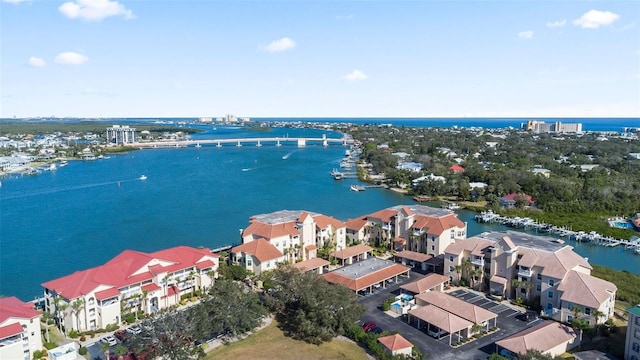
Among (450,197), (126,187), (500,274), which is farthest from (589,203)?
(126,187)

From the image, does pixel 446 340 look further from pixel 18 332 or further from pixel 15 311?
pixel 15 311

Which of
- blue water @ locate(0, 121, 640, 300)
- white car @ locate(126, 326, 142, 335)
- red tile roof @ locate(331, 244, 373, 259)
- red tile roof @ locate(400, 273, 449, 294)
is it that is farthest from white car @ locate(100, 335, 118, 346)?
red tile roof @ locate(400, 273, 449, 294)

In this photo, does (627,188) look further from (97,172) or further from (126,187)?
(97,172)

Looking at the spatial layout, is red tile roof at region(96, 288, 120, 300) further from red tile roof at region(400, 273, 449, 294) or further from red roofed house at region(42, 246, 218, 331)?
red tile roof at region(400, 273, 449, 294)

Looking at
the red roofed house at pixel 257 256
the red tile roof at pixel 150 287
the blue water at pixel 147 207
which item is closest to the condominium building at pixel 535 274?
the red roofed house at pixel 257 256

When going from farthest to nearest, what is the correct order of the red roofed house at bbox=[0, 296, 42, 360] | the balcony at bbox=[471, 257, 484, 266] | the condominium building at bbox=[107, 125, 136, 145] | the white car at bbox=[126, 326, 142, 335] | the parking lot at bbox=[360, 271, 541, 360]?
the condominium building at bbox=[107, 125, 136, 145], the balcony at bbox=[471, 257, 484, 266], the white car at bbox=[126, 326, 142, 335], the parking lot at bbox=[360, 271, 541, 360], the red roofed house at bbox=[0, 296, 42, 360]
